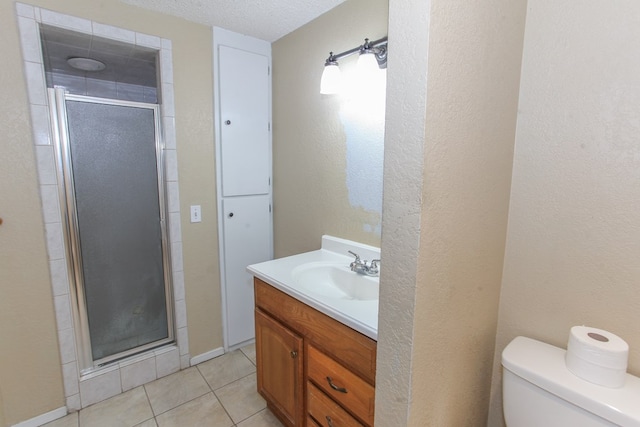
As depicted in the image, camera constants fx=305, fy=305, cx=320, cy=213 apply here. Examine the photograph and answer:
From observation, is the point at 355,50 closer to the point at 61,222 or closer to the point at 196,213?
the point at 196,213

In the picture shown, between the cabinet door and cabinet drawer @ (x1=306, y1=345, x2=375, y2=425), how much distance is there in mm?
96

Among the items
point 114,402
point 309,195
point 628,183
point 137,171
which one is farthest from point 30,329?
point 628,183

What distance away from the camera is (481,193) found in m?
0.94

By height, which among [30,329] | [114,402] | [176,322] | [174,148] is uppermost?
[174,148]

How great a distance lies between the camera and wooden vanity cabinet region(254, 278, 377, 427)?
1.07m

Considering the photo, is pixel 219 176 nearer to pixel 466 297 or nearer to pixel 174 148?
pixel 174 148

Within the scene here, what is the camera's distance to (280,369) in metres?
1.51

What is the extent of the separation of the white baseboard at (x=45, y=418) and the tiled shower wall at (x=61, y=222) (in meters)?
0.05

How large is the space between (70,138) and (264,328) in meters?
1.47

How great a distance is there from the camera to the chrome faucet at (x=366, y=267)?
1.50 m

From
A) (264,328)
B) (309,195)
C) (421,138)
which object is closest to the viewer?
(421,138)

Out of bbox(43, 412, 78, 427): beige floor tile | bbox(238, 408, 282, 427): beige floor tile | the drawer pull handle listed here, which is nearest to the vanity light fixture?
the drawer pull handle

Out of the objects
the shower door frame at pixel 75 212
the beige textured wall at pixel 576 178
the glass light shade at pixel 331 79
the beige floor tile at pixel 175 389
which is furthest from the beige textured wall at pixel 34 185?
the beige textured wall at pixel 576 178

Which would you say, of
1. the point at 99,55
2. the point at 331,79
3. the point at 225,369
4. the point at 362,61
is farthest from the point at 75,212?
the point at 362,61
